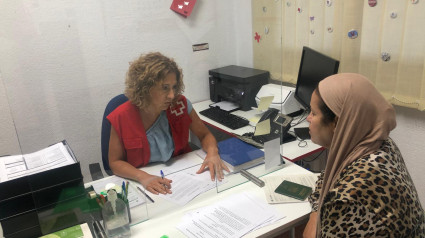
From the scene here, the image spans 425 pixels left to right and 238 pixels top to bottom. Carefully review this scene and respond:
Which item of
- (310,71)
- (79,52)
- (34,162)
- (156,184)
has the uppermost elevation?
(79,52)

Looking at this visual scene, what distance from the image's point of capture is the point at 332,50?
2262 mm

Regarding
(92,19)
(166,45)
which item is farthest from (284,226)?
(92,19)

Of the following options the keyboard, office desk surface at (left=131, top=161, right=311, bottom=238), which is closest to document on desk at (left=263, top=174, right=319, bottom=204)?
office desk surface at (left=131, top=161, right=311, bottom=238)

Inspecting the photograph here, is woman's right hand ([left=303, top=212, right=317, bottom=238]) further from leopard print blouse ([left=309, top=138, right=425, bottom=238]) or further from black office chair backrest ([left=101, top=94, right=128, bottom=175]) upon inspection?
black office chair backrest ([left=101, top=94, right=128, bottom=175])

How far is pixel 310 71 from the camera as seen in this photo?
2182 millimetres

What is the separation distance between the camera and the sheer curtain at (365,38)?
1845mm

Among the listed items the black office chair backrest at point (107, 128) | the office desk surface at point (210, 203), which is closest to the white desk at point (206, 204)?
the office desk surface at point (210, 203)

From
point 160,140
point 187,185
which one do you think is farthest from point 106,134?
point 187,185

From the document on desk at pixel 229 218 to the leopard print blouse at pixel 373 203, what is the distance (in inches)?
12.2

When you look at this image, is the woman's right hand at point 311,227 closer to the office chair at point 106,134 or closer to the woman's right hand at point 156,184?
the woman's right hand at point 156,184

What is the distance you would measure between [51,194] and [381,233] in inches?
42.3

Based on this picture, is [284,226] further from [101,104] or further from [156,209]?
[101,104]

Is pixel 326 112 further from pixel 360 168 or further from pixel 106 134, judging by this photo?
pixel 106 134

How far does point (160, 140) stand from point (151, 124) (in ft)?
0.31
